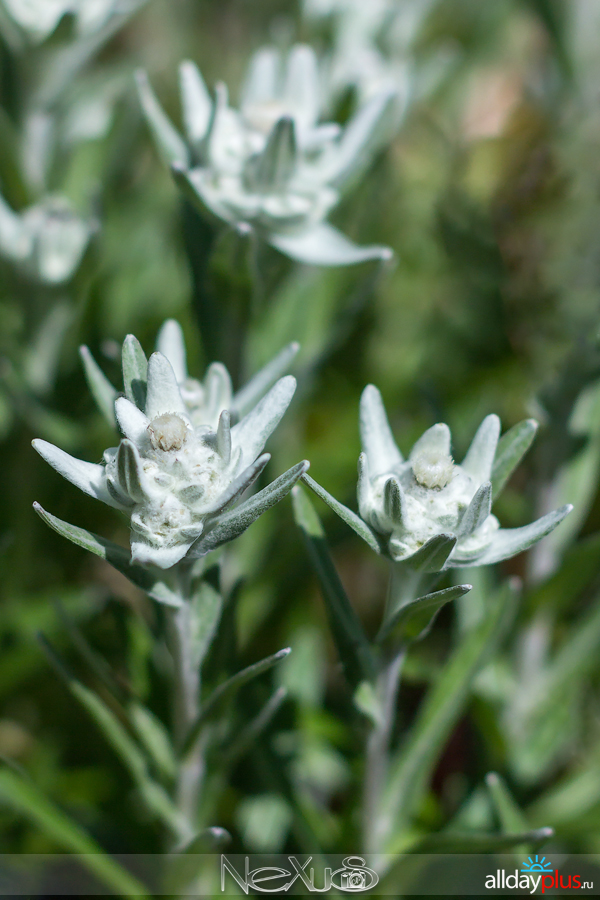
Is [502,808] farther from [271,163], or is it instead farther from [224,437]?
[271,163]

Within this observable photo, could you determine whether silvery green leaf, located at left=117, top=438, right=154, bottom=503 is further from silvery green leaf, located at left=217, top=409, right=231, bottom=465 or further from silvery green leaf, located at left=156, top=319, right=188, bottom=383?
silvery green leaf, located at left=156, top=319, right=188, bottom=383

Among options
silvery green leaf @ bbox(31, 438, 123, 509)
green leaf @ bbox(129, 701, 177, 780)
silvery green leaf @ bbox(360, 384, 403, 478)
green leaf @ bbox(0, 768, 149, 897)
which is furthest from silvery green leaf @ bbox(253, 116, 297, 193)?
green leaf @ bbox(0, 768, 149, 897)

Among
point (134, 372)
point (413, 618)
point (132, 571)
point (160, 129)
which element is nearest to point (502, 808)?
point (413, 618)

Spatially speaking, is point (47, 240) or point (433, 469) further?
point (47, 240)

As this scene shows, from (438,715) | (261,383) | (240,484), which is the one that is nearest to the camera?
(240,484)

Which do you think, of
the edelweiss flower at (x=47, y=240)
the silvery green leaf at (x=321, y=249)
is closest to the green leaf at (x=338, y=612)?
the silvery green leaf at (x=321, y=249)

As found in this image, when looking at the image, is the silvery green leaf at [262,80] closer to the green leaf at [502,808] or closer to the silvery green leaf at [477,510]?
the silvery green leaf at [477,510]
